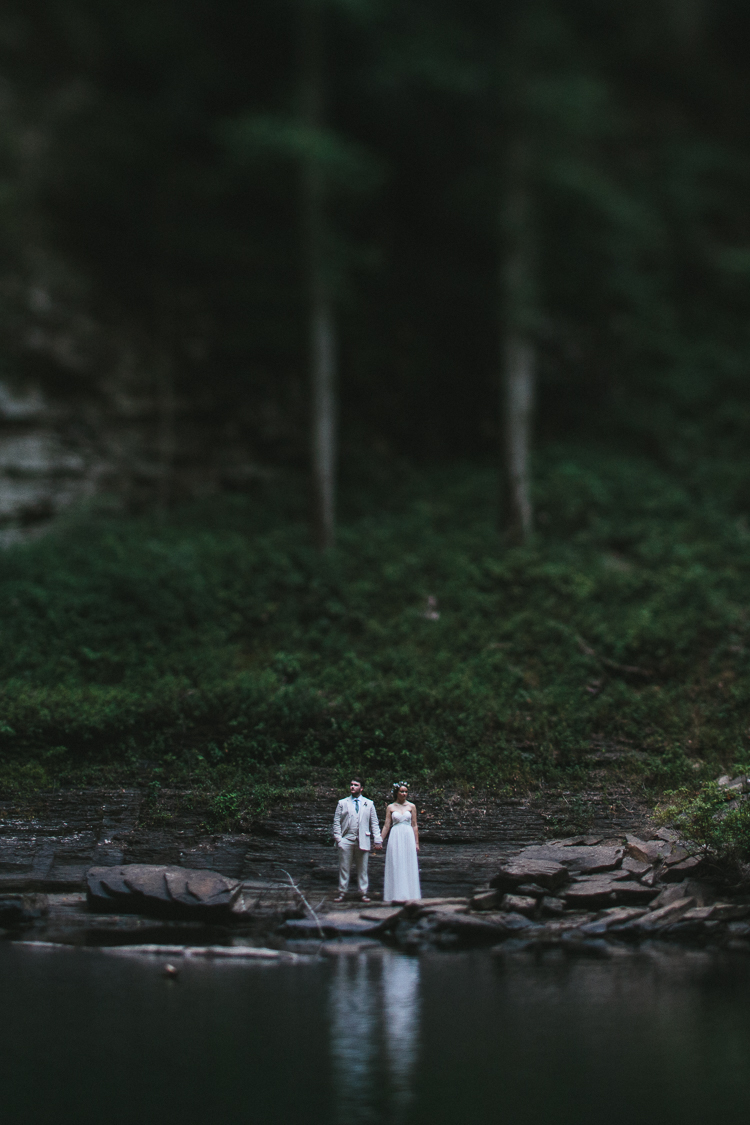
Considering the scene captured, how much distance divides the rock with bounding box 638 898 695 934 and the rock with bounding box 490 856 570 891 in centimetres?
101

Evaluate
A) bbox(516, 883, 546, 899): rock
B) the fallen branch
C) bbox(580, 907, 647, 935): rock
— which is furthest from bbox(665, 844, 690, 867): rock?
the fallen branch

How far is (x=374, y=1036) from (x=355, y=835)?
14.6 feet

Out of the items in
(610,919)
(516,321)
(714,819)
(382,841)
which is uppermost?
(516,321)

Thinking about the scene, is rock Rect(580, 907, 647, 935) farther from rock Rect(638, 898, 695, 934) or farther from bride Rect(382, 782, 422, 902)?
bride Rect(382, 782, 422, 902)

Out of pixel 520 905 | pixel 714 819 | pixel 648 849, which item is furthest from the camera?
pixel 648 849

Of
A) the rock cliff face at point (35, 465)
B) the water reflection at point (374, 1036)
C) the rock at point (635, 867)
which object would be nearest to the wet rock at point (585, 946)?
the rock at point (635, 867)

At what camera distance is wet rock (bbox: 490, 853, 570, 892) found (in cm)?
1030

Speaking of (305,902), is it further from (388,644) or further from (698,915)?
(388,644)

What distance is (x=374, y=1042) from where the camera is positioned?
6391 millimetres

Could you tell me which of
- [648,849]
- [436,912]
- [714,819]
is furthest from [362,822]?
[714,819]

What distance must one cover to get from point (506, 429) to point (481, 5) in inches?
362

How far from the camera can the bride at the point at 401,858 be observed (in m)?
10.7

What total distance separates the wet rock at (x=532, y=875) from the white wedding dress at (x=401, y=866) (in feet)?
3.13

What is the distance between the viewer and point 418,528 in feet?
60.6
